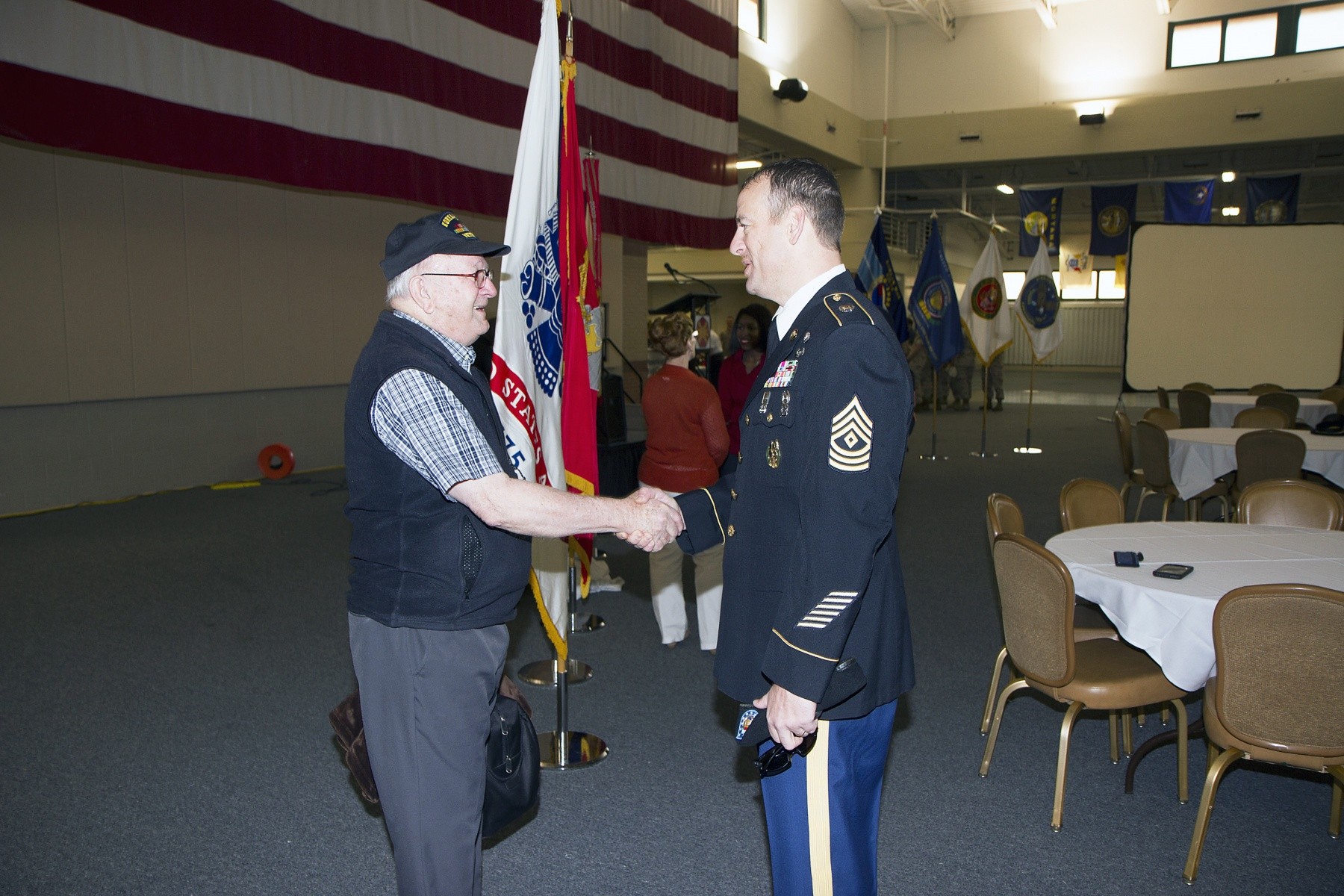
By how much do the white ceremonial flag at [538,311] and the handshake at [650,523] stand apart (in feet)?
2.99

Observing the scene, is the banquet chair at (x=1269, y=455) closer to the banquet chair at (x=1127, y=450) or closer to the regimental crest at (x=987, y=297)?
the banquet chair at (x=1127, y=450)

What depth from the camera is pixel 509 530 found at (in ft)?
5.68

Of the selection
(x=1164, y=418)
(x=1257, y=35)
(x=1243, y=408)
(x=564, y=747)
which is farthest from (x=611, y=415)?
(x=1257, y=35)

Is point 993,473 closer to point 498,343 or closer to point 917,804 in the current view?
point 917,804

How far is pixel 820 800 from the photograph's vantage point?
155cm

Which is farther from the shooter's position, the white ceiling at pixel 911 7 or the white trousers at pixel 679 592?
the white ceiling at pixel 911 7

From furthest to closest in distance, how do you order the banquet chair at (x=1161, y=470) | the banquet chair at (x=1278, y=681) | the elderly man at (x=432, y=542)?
the banquet chair at (x=1161, y=470)
the banquet chair at (x=1278, y=681)
the elderly man at (x=432, y=542)

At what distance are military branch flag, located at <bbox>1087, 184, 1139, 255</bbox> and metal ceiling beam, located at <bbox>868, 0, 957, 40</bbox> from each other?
151 inches

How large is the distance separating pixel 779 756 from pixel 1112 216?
16043 millimetres

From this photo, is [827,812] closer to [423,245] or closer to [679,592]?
[423,245]

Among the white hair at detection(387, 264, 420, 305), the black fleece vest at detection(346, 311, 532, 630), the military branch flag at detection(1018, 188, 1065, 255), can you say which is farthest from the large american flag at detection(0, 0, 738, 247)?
the military branch flag at detection(1018, 188, 1065, 255)

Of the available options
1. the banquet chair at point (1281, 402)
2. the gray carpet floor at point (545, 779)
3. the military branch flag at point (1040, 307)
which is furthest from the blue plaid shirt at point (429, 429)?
the military branch flag at point (1040, 307)

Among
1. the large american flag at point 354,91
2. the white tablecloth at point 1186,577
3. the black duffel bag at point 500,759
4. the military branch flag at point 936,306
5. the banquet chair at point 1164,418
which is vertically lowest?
the black duffel bag at point 500,759

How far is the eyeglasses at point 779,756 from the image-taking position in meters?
1.49
